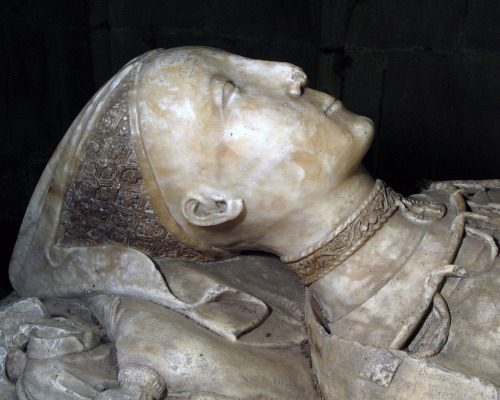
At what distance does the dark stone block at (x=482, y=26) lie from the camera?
10.5ft

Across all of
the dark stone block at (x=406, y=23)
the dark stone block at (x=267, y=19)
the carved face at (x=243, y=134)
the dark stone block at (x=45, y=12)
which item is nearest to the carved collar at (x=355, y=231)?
the carved face at (x=243, y=134)

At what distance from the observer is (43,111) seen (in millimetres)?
3320

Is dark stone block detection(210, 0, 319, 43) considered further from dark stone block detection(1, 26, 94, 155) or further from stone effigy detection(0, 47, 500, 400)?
stone effigy detection(0, 47, 500, 400)

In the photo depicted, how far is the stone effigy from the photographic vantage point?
4.82ft

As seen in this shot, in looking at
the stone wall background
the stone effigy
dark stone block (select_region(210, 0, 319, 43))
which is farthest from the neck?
dark stone block (select_region(210, 0, 319, 43))

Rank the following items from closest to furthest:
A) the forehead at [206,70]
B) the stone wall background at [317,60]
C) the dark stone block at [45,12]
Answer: the forehead at [206,70] < the dark stone block at [45,12] < the stone wall background at [317,60]

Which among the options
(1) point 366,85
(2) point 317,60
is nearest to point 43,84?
(2) point 317,60

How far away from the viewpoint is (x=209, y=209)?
1656mm

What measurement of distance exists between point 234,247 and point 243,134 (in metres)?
0.44

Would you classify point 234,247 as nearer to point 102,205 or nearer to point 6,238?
point 102,205

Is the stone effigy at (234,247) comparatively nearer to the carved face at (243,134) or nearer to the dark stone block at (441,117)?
the carved face at (243,134)

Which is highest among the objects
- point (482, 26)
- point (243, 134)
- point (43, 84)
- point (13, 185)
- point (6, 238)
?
point (482, 26)

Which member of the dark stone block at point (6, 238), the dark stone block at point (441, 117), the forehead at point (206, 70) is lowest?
the dark stone block at point (6, 238)

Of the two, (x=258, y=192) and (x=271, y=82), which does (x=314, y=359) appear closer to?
(x=258, y=192)
